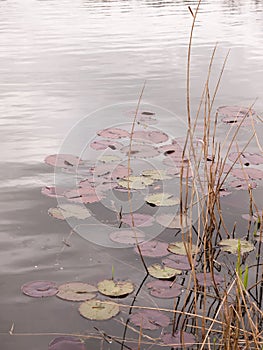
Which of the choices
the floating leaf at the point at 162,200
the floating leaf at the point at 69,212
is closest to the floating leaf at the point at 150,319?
the floating leaf at the point at 69,212

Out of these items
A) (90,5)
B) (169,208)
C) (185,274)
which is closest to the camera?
(185,274)

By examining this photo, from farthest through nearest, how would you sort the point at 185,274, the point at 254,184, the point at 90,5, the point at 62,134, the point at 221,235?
the point at 90,5 → the point at 62,134 → the point at 254,184 → the point at 221,235 → the point at 185,274

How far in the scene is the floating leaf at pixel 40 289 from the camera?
9.11ft

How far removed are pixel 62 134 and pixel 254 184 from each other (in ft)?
7.02

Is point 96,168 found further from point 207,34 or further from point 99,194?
point 207,34

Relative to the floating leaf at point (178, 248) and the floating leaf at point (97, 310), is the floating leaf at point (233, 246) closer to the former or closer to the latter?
the floating leaf at point (178, 248)

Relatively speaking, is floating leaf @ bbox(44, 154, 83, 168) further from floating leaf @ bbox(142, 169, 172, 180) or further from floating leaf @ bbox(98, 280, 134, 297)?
floating leaf @ bbox(98, 280, 134, 297)

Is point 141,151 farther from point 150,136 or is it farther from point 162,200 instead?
→ point 162,200

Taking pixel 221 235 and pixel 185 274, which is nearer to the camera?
pixel 185 274

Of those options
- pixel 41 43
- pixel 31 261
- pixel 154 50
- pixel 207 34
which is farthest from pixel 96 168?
pixel 207 34

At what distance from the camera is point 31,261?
10.2 feet

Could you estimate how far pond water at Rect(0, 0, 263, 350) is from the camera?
9.74 ft

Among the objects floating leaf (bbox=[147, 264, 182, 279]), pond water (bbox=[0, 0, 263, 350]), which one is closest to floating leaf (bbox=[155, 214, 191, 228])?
pond water (bbox=[0, 0, 263, 350])

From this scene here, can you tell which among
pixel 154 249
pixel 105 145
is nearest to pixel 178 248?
pixel 154 249
